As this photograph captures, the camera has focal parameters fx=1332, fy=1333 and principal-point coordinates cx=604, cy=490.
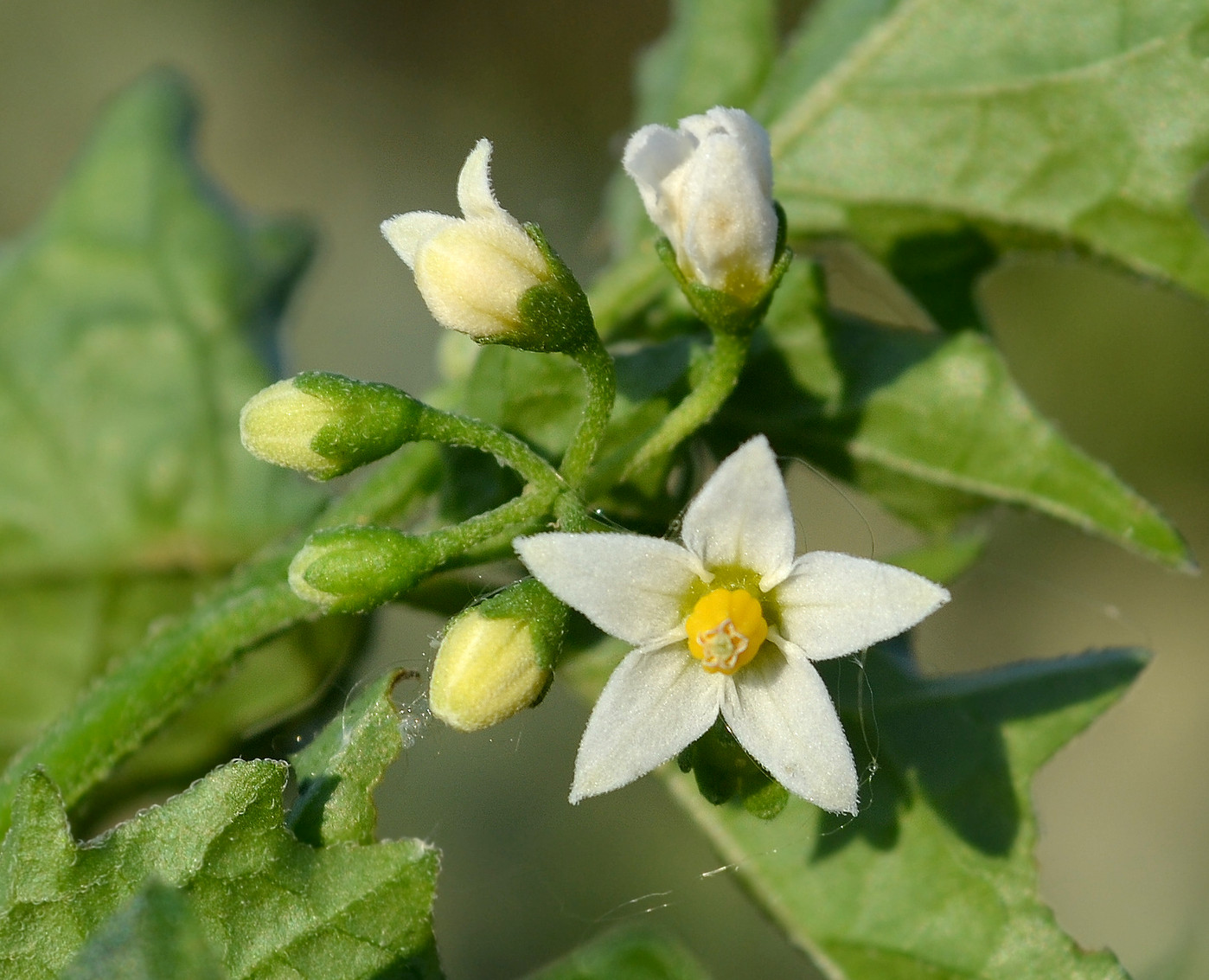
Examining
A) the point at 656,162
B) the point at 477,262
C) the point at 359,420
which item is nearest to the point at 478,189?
the point at 477,262

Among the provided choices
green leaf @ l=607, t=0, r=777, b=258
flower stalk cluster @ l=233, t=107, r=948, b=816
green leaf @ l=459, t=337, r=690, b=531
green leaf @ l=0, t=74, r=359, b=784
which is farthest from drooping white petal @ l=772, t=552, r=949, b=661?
green leaf @ l=0, t=74, r=359, b=784

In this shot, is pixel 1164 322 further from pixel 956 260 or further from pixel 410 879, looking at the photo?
pixel 410 879

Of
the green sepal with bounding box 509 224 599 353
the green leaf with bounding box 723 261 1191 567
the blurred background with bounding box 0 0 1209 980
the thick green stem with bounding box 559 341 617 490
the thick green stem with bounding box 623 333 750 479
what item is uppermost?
Result: the green sepal with bounding box 509 224 599 353

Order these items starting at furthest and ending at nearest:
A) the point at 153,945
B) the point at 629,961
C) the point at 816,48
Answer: the point at 816,48
the point at 629,961
the point at 153,945

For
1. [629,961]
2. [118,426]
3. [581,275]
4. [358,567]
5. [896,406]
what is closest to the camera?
[358,567]

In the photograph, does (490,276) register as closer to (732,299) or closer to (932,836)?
(732,299)

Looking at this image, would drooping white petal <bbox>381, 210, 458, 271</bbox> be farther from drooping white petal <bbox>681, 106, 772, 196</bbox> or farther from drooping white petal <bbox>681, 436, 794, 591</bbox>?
drooping white petal <bbox>681, 436, 794, 591</bbox>

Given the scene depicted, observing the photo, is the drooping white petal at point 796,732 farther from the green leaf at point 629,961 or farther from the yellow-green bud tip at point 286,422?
the yellow-green bud tip at point 286,422

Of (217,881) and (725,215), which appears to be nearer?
(217,881)
